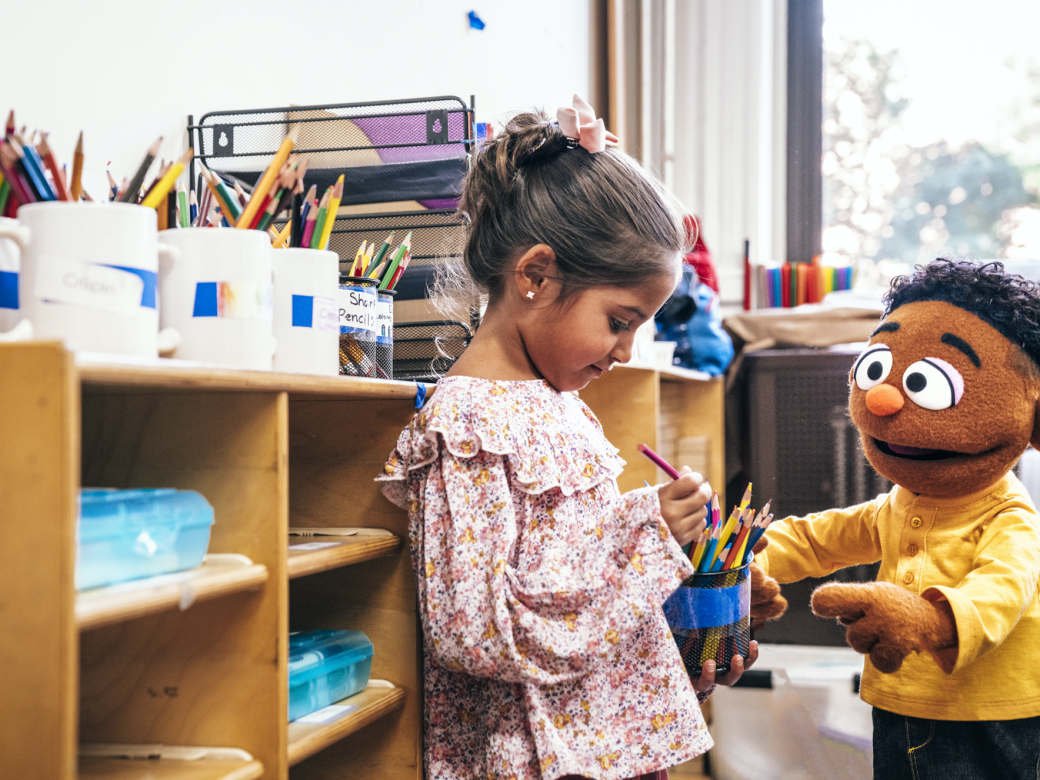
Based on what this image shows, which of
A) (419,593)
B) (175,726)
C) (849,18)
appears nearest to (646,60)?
(849,18)

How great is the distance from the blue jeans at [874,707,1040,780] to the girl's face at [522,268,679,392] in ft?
1.74

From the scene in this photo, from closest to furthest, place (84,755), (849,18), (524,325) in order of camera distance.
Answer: (84,755) → (524,325) → (849,18)

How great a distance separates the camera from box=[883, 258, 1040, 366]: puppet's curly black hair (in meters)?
1.03

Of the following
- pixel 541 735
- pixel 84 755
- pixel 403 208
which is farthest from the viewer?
pixel 403 208

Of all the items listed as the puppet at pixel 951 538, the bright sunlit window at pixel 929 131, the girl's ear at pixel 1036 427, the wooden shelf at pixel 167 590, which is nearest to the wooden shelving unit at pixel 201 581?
the wooden shelf at pixel 167 590

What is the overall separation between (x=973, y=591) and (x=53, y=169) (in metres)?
0.90

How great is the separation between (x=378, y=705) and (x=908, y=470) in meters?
0.65

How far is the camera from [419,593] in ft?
2.76

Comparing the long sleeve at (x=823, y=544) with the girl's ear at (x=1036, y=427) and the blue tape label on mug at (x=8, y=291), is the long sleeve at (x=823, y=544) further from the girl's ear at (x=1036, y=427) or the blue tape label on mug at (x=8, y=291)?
the blue tape label on mug at (x=8, y=291)

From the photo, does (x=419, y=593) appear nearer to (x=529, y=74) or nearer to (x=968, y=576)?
(x=968, y=576)

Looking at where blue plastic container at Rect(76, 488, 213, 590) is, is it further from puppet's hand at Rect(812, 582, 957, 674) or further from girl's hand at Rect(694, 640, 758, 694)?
puppet's hand at Rect(812, 582, 957, 674)

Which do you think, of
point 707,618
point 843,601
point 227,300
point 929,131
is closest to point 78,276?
point 227,300

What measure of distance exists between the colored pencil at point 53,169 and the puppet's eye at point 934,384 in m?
0.87

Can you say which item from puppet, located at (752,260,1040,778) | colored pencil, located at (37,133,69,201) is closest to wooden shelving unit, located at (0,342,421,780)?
colored pencil, located at (37,133,69,201)
